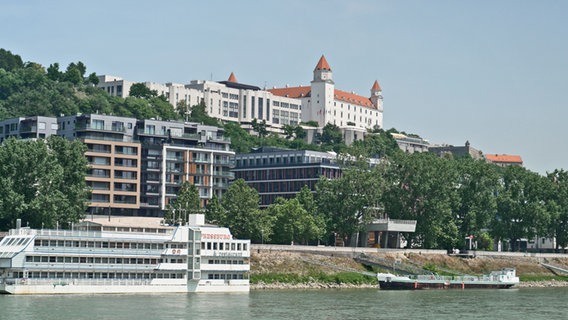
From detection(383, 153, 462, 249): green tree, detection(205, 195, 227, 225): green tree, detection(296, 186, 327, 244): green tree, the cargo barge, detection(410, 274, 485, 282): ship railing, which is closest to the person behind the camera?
the cargo barge

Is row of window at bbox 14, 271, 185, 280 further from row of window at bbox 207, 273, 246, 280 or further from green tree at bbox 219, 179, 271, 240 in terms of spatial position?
green tree at bbox 219, 179, 271, 240

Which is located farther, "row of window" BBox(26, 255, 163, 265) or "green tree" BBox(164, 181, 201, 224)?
"green tree" BBox(164, 181, 201, 224)

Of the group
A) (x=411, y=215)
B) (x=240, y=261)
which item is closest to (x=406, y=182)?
(x=411, y=215)

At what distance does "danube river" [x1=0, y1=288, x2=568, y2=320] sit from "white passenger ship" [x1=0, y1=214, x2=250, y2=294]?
3.32 meters

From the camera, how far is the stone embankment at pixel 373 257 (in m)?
152

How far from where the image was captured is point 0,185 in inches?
5620

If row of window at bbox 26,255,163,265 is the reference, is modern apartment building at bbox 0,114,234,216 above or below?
above

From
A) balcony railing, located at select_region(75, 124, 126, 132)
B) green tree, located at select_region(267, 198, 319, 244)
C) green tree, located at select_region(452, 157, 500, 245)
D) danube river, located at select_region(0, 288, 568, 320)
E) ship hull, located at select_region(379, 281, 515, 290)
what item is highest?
balcony railing, located at select_region(75, 124, 126, 132)

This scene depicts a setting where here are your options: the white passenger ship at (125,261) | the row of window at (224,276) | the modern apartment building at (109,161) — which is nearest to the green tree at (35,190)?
the white passenger ship at (125,261)

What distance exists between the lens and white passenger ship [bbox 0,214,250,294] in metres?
122

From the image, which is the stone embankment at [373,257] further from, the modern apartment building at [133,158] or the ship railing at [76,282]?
the modern apartment building at [133,158]

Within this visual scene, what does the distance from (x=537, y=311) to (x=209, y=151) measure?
9058cm

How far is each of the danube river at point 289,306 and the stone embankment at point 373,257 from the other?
985cm

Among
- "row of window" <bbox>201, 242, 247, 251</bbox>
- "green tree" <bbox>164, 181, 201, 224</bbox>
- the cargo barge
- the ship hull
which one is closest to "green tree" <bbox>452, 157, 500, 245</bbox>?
the cargo barge
